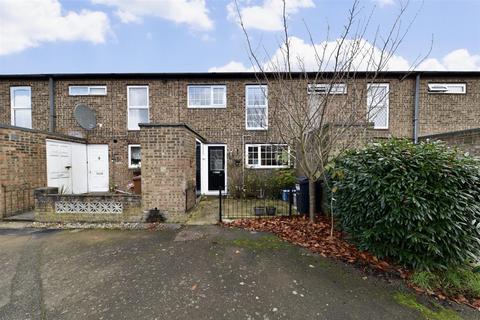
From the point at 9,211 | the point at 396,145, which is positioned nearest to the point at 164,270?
the point at 396,145

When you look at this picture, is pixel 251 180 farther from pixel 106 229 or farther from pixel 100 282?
pixel 100 282

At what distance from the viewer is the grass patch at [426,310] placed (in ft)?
7.82

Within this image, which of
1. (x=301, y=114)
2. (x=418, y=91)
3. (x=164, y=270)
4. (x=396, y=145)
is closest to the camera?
(x=164, y=270)

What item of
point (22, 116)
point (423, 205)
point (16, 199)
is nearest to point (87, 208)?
point (16, 199)

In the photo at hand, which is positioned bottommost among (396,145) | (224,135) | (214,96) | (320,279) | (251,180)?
(320,279)

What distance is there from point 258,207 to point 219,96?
5918mm

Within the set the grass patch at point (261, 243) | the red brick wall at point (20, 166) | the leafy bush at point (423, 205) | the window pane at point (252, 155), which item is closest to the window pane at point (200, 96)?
the window pane at point (252, 155)

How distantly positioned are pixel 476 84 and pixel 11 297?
16.1 meters

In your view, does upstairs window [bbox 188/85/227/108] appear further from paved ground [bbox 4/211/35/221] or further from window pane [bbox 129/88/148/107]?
paved ground [bbox 4/211/35/221]

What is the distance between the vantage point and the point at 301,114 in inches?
200

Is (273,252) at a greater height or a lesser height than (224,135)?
lesser

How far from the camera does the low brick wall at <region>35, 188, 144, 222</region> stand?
558cm

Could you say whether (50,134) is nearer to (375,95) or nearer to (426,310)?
(375,95)

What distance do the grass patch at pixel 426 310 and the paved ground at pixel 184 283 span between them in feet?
0.09
